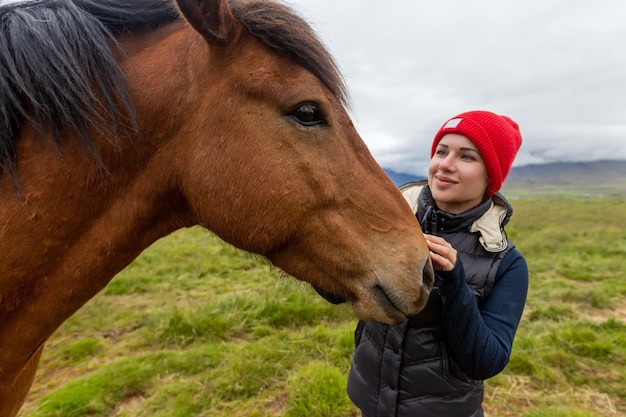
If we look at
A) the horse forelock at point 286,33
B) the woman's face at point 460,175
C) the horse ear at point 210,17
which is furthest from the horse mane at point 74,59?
the woman's face at point 460,175

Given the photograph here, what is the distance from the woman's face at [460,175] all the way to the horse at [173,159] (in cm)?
47

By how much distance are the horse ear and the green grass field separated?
4.03ft

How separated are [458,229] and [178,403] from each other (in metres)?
3.35

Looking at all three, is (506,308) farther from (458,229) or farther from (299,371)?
(299,371)

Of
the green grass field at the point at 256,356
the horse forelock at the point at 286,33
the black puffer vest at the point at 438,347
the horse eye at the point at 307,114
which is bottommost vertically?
the green grass field at the point at 256,356

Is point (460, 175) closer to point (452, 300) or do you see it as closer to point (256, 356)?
point (452, 300)

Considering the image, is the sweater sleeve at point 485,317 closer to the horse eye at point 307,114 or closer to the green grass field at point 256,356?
the green grass field at point 256,356

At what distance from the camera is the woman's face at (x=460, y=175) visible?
194 cm

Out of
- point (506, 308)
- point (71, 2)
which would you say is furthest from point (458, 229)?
point (71, 2)

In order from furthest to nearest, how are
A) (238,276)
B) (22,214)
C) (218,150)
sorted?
(238,276)
(218,150)
(22,214)

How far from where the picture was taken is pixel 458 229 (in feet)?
6.63

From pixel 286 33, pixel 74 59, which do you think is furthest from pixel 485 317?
pixel 74 59

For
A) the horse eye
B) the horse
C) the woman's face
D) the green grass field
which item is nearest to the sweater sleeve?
the horse

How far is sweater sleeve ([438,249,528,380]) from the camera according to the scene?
5.38 ft
